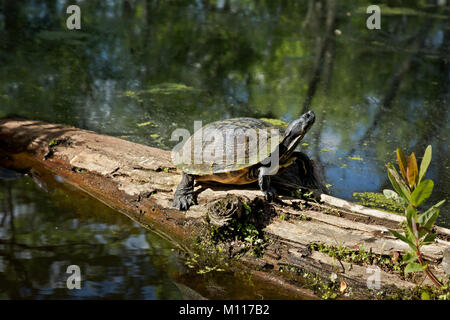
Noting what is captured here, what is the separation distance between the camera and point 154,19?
11531 millimetres

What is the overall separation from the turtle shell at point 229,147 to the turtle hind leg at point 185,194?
0.09m

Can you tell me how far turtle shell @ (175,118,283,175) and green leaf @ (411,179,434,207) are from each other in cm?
134

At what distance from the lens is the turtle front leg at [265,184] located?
3.59 m

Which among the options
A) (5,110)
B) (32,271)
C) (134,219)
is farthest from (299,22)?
(32,271)

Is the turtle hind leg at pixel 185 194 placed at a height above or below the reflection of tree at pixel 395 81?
below

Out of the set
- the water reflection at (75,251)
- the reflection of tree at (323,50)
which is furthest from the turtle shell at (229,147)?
the reflection of tree at (323,50)

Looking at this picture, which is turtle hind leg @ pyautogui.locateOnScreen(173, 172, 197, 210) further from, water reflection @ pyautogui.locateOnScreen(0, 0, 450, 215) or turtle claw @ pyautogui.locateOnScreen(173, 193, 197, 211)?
water reflection @ pyautogui.locateOnScreen(0, 0, 450, 215)

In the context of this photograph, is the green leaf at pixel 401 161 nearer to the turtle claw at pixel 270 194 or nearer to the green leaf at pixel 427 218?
the green leaf at pixel 427 218

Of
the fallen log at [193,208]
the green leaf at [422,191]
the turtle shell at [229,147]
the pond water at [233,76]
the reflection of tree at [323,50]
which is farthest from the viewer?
the reflection of tree at [323,50]

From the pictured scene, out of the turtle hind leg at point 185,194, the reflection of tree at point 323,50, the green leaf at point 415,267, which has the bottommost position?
the green leaf at point 415,267

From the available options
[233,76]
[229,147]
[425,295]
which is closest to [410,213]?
[425,295]

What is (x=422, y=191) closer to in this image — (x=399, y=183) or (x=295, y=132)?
(x=399, y=183)

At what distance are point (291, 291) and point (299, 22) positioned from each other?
1070 cm

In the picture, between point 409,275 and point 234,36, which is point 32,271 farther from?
point 234,36
